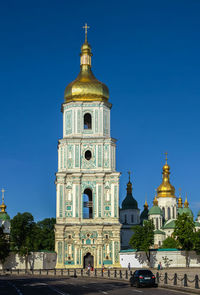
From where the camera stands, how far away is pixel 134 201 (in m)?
103

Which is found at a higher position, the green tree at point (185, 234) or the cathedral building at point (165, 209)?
the cathedral building at point (165, 209)

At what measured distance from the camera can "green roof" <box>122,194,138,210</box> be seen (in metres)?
101

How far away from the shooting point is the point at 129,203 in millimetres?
101938

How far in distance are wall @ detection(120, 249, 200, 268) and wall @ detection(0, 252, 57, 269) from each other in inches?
335

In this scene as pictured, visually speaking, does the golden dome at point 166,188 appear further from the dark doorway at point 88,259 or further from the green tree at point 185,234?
the dark doorway at point 88,259

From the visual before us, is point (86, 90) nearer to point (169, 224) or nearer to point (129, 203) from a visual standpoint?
point (129, 203)

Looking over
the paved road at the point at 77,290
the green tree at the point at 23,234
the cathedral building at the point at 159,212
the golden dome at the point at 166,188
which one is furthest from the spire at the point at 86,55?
the paved road at the point at 77,290

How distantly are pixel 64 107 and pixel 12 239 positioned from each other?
1754 cm

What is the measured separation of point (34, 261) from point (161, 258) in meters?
15.0

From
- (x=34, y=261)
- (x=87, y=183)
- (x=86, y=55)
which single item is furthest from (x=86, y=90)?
(x=34, y=261)

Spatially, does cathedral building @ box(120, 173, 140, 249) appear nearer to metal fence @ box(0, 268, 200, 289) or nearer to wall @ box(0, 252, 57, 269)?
wall @ box(0, 252, 57, 269)

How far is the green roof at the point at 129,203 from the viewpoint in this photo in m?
101

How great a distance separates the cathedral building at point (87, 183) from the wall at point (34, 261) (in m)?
2.21

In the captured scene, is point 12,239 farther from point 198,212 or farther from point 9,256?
point 198,212
